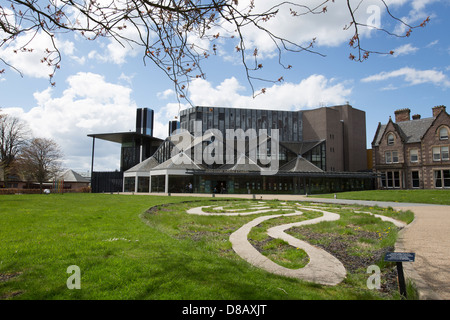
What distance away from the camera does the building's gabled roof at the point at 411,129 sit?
43500mm

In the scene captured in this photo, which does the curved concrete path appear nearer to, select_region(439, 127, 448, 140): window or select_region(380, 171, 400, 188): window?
select_region(439, 127, 448, 140): window

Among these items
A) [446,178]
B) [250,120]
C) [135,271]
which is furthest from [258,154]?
[135,271]

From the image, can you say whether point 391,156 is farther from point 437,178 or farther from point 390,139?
point 437,178

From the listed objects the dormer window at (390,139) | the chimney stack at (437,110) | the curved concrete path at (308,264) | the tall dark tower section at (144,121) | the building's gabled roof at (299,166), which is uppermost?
the tall dark tower section at (144,121)

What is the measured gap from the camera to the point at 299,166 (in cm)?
5159

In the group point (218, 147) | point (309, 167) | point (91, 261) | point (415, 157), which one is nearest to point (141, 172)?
point (218, 147)

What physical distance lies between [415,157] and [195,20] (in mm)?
48623

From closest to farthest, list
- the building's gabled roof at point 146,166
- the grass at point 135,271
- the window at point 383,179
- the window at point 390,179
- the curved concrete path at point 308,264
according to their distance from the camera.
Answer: the grass at point 135,271 → the curved concrete path at point 308,264 → the window at point 390,179 → the window at point 383,179 → the building's gabled roof at point 146,166

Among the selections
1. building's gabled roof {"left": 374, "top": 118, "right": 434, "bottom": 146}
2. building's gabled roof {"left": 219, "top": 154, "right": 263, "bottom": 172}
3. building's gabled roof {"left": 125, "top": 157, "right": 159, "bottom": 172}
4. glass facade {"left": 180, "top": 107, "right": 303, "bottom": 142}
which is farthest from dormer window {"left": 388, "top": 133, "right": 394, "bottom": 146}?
building's gabled roof {"left": 125, "top": 157, "right": 159, "bottom": 172}

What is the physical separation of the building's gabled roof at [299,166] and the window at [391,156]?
10657 millimetres

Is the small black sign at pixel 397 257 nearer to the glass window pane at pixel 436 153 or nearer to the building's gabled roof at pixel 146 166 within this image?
the glass window pane at pixel 436 153

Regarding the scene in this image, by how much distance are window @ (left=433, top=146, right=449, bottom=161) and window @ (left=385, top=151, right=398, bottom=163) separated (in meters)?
5.26

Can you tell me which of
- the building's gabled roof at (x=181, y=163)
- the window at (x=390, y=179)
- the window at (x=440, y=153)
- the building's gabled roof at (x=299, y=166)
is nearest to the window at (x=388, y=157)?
the window at (x=390, y=179)
